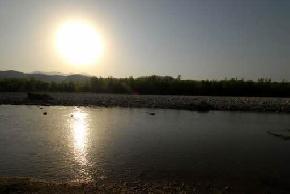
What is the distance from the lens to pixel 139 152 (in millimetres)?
20250

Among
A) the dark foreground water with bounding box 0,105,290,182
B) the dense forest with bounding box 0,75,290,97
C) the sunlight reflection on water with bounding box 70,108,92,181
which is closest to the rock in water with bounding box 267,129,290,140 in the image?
the dark foreground water with bounding box 0,105,290,182

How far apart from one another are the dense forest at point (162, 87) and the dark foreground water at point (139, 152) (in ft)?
238

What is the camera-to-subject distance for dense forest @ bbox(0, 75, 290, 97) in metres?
104

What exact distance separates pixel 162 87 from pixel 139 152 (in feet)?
281

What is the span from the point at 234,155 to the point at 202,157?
81.9 inches

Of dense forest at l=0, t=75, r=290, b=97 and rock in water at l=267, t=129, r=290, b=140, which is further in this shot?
dense forest at l=0, t=75, r=290, b=97

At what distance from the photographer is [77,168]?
16.3 m

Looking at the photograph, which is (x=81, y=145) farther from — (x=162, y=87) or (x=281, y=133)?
(x=162, y=87)

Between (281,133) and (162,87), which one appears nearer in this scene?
(281,133)

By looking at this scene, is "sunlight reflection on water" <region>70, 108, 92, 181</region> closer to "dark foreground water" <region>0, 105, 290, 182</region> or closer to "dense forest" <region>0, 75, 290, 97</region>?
"dark foreground water" <region>0, 105, 290, 182</region>

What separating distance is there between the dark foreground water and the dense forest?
238 ft

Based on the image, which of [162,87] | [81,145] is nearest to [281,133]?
[81,145]

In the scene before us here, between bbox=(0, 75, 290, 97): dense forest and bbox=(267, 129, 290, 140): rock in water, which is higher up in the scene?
bbox=(0, 75, 290, 97): dense forest

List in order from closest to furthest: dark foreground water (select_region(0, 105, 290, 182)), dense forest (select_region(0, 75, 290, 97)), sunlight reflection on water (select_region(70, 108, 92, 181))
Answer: dark foreground water (select_region(0, 105, 290, 182)) → sunlight reflection on water (select_region(70, 108, 92, 181)) → dense forest (select_region(0, 75, 290, 97))
